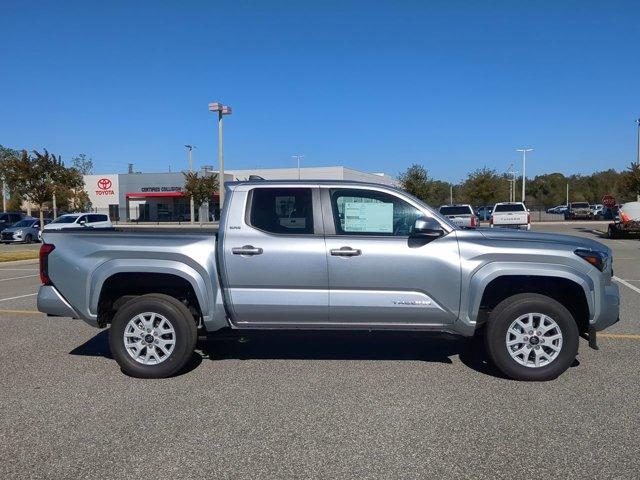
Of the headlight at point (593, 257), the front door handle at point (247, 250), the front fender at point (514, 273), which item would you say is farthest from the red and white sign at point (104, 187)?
the headlight at point (593, 257)

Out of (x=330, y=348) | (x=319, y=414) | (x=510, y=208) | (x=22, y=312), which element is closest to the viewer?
(x=319, y=414)

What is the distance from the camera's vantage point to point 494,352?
17.7 feet

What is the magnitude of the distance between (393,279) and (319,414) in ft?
4.75

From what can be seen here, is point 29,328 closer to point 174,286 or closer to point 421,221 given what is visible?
point 174,286

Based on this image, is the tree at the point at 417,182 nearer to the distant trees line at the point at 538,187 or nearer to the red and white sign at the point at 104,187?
the distant trees line at the point at 538,187

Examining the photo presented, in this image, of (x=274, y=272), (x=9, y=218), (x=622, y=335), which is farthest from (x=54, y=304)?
(x=9, y=218)

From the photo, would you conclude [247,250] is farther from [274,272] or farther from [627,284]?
[627,284]

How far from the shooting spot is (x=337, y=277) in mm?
5426

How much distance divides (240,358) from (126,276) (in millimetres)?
1525

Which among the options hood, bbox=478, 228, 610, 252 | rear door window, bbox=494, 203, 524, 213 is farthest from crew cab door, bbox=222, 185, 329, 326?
rear door window, bbox=494, 203, 524, 213

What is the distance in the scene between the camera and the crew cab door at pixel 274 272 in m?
5.45

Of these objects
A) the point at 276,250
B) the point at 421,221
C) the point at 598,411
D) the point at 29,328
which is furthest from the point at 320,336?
the point at 29,328

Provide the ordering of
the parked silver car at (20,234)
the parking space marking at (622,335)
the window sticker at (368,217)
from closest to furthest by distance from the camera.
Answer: the window sticker at (368,217)
the parking space marking at (622,335)
the parked silver car at (20,234)

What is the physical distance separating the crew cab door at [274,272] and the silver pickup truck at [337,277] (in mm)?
10
